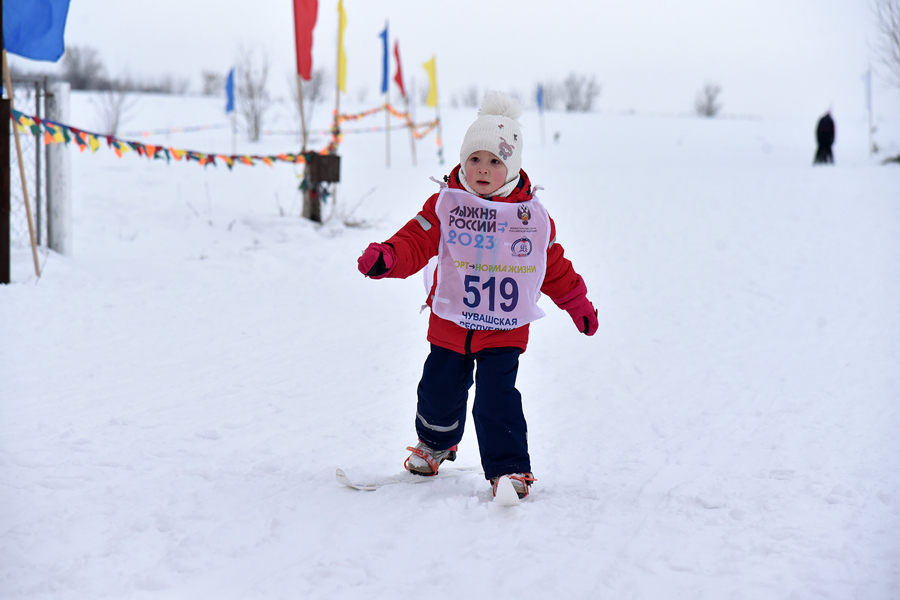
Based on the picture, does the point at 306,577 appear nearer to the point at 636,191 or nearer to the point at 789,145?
the point at 636,191

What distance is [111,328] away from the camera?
15.9ft

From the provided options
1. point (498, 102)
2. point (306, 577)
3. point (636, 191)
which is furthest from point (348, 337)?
point (636, 191)

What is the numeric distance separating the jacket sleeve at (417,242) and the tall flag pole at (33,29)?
13.0 ft

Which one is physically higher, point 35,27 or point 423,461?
point 35,27

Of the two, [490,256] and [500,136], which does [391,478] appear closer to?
[490,256]

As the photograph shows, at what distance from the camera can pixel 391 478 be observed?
108 inches

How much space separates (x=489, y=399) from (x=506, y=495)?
39 centimetres

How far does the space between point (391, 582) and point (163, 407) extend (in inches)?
82.2

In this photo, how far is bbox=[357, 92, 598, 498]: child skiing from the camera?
101 inches

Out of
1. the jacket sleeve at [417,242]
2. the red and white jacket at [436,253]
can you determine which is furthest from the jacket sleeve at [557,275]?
the jacket sleeve at [417,242]

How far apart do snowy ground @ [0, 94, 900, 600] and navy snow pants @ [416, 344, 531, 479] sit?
0.17 m

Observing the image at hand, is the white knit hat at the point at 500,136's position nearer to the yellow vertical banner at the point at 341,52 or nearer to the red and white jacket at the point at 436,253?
the red and white jacket at the point at 436,253

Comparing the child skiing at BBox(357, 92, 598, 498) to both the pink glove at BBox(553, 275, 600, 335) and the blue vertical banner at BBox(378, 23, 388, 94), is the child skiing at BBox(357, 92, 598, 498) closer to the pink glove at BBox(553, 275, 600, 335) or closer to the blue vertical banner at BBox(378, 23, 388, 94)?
the pink glove at BBox(553, 275, 600, 335)

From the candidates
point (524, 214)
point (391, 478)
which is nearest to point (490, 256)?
point (524, 214)
